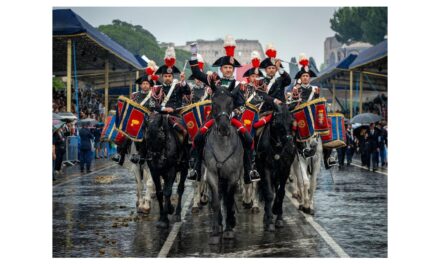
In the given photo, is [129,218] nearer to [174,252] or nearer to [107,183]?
[174,252]

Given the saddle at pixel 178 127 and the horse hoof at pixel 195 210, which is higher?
the saddle at pixel 178 127

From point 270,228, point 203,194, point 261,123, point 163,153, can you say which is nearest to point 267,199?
point 270,228

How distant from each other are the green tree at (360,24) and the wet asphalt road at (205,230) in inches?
1648

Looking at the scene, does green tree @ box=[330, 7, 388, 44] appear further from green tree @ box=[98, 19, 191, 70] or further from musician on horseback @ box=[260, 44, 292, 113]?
musician on horseback @ box=[260, 44, 292, 113]

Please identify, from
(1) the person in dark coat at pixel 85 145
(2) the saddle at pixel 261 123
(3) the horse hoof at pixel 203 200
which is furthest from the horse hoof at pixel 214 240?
(1) the person in dark coat at pixel 85 145

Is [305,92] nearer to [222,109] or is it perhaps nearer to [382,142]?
[222,109]

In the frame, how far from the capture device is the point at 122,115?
46.2 ft

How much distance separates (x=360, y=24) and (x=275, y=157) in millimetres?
61191

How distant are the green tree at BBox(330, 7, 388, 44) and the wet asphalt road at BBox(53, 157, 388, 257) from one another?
41854 millimetres

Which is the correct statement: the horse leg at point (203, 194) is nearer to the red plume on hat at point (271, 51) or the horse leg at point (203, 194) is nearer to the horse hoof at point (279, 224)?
the horse hoof at point (279, 224)

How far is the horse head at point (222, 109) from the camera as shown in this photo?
35.2 ft

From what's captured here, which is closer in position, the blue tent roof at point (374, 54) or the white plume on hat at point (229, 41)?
the white plume on hat at point (229, 41)

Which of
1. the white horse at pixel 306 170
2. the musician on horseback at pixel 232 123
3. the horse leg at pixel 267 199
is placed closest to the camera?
the musician on horseback at pixel 232 123
